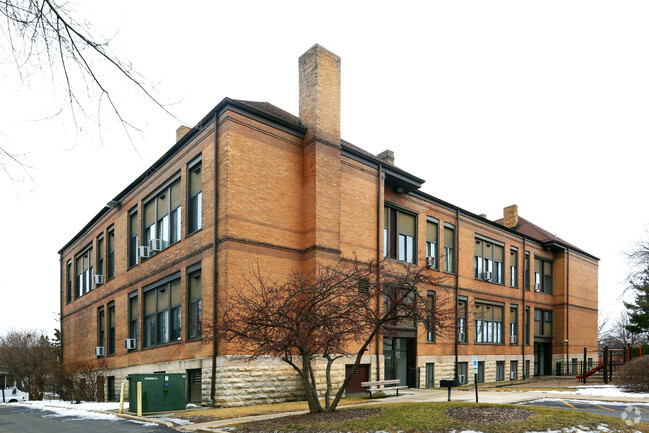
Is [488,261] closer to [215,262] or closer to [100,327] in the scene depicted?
[215,262]

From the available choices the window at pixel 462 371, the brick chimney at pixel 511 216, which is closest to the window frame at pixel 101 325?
the window at pixel 462 371

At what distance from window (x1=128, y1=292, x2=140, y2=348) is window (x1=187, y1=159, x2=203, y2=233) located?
24.8 ft

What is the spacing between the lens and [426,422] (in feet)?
41.7

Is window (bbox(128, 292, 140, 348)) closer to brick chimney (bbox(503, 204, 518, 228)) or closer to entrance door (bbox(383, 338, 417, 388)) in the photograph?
entrance door (bbox(383, 338, 417, 388))

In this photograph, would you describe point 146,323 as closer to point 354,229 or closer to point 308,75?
point 354,229

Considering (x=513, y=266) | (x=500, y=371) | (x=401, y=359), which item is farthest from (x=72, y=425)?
(x=513, y=266)

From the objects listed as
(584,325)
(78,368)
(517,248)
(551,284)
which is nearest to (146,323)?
(78,368)

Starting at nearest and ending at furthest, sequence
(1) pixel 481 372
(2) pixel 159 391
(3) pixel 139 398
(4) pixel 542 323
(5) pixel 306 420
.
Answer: (5) pixel 306 420 < (3) pixel 139 398 < (2) pixel 159 391 < (1) pixel 481 372 < (4) pixel 542 323

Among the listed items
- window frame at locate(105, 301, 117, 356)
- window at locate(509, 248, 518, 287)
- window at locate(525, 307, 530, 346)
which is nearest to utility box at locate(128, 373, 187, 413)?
window frame at locate(105, 301, 117, 356)

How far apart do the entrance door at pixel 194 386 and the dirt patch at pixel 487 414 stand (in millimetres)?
11999

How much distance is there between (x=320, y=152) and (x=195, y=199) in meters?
5.85

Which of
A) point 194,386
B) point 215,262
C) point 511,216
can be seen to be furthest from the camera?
point 511,216

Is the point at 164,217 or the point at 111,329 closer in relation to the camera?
the point at 164,217

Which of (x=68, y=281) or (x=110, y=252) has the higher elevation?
(x=110, y=252)
